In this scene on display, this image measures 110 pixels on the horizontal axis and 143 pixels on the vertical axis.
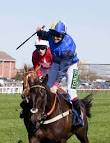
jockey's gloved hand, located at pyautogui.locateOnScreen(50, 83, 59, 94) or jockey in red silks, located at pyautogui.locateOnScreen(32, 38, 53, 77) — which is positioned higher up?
jockey in red silks, located at pyautogui.locateOnScreen(32, 38, 53, 77)

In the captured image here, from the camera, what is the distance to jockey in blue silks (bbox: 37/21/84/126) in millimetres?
10320

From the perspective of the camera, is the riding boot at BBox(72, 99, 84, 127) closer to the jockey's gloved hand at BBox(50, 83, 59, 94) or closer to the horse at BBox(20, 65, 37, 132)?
the jockey's gloved hand at BBox(50, 83, 59, 94)

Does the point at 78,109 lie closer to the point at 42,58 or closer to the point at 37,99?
the point at 42,58

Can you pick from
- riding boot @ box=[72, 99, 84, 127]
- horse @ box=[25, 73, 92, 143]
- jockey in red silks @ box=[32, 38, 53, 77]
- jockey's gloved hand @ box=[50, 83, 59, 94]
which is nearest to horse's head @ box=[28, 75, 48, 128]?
horse @ box=[25, 73, 92, 143]

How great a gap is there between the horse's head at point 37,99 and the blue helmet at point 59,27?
45.9 inches

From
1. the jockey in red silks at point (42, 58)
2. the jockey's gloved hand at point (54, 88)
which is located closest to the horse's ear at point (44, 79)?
the jockey's gloved hand at point (54, 88)

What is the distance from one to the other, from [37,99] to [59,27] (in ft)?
5.56

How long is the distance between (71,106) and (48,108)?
986mm

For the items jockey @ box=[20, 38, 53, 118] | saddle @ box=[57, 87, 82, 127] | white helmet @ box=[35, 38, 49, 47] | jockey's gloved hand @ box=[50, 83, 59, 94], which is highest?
white helmet @ box=[35, 38, 49, 47]

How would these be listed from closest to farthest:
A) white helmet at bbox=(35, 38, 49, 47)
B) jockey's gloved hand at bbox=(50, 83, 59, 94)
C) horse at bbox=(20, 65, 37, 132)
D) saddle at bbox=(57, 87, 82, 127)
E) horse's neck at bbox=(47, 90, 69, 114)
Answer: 1. horse at bbox=(20, 65, 37, 132)
2. horse's neck at bbox=(47, 90, 69, 114)
3. jockey's gloved hand at bbox=(50, 83, 59, 94)
4. white helmet at bbox=(35, 38, 49, 47)
5. saddle at bbox=(57, 87, 82, 127)

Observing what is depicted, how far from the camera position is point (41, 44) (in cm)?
1028

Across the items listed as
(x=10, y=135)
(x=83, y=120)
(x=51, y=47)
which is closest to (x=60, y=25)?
(x=51, y=47)

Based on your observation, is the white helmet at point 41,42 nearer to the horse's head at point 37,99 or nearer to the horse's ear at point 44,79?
the horse's ear at point 44,79

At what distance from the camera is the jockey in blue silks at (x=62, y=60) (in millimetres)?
10320
